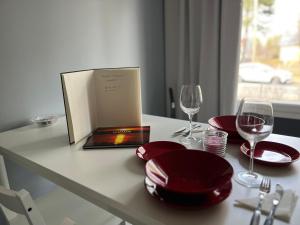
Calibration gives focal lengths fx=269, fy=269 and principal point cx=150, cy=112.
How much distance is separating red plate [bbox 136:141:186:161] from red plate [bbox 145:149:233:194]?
120 millimetres

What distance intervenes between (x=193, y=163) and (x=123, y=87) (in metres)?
0.55

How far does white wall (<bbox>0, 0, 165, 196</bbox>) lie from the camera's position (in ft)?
4.20

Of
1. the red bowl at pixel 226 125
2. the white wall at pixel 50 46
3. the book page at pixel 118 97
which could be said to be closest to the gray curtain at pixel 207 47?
the white wall at pixel 50 46

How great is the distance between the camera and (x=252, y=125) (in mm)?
778

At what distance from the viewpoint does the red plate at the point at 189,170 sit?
71cm

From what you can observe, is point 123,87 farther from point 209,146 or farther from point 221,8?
point 221,8

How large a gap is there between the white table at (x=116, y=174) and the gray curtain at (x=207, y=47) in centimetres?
93

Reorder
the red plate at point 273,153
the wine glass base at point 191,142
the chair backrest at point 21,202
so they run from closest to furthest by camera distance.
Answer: the chair backrest at point 21,202, the red plate at point 273,153, the wine glass base at point 191,142

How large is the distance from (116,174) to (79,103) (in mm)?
400

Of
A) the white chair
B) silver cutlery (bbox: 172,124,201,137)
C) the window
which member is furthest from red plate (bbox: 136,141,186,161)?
the window

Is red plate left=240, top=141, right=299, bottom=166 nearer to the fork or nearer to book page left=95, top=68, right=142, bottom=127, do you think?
the fork

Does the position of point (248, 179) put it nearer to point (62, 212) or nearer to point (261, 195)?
point (261, 195)

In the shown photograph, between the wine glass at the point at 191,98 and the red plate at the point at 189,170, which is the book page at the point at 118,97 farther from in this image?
the red plate at the point at 189,170

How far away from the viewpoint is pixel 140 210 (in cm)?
63
